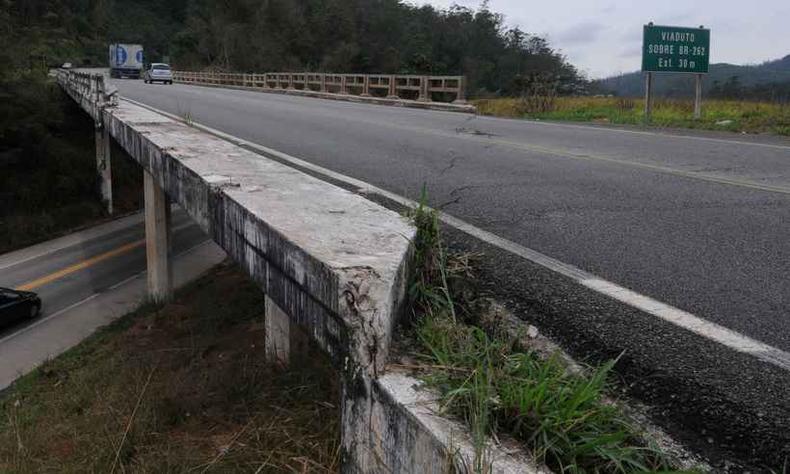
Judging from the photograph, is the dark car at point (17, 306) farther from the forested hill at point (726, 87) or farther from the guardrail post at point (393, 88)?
the forested hill at point (726, 87)

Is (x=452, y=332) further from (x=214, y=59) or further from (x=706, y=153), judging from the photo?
(x=214, y=59)

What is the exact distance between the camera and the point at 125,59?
58562mm

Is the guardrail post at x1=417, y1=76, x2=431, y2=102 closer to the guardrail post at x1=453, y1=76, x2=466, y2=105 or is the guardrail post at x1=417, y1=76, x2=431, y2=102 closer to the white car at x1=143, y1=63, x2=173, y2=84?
the guardrail post at x1=453, y1=76, x2=466, y2=105

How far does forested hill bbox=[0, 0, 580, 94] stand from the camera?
70250mm

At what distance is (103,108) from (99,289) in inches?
383

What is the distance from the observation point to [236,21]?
82188mm

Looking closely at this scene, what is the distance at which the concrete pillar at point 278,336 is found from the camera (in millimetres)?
4629

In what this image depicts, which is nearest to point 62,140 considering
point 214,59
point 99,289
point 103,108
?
point 99,289

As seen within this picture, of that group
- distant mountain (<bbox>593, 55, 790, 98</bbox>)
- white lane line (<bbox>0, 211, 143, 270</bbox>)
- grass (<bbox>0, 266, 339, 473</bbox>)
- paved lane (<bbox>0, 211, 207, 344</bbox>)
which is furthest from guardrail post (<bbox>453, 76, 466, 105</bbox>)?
grass (<bbox>0, 266, 339, 473</bbox>)

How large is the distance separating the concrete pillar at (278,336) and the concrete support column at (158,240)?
829cm

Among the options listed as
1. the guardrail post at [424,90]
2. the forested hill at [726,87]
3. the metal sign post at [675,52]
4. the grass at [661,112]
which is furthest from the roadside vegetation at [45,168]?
the metal sign post at [675,52]

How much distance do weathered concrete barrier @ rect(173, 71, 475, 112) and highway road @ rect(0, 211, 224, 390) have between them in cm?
824

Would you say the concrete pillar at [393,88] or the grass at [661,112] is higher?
the concrete pillar at [393,88]

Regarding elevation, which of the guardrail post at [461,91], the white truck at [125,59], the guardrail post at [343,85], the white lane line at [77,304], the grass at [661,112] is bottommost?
the white lane line at [77,304]
